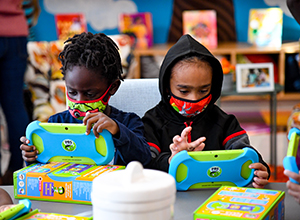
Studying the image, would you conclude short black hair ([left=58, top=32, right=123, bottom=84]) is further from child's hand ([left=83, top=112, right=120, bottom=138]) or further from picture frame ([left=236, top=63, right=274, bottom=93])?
picture frame ([left=236, top=63, right=274, bottom=93])

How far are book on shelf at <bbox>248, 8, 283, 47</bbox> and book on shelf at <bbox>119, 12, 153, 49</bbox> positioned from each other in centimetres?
88

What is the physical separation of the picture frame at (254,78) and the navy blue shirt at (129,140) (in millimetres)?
1546

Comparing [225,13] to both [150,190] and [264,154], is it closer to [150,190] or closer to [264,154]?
[264,154]

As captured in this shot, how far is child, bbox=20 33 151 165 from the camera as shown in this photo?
1.07 meters

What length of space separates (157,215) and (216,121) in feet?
2.58

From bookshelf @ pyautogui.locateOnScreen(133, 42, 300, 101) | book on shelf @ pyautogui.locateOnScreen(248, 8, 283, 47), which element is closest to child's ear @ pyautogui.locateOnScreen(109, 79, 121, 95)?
bookshelf @ pyautogui.locateOnScreen(133, 42, 300, 101)

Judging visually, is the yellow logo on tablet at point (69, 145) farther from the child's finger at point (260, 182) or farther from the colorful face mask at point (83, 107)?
the child's finger at point (260, 182)

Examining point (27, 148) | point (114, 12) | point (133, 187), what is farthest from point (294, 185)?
point (114, 12)

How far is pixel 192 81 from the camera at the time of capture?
1.13m

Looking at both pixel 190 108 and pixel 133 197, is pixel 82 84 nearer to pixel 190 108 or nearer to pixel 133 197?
pixel 190 108

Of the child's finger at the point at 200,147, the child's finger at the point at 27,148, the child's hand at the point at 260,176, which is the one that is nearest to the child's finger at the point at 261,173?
the child's hand at the point at 260,176

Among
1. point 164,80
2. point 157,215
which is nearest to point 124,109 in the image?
point 164,80

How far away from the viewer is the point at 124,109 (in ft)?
4.56

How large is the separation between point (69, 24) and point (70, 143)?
2795 millimetres
